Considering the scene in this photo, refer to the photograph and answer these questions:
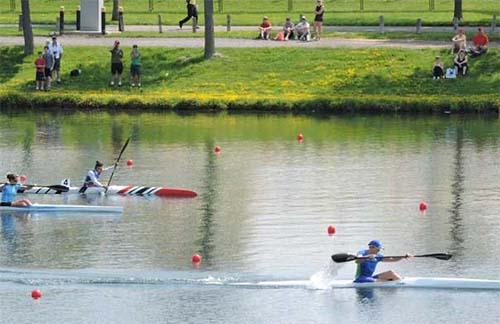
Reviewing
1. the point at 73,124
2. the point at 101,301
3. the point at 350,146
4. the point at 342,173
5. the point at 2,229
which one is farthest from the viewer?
the point at 73,124

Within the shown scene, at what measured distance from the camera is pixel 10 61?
70250 mm

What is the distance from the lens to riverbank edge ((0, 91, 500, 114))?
204ft

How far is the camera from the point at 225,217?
41.6m

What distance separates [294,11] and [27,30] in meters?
24.7

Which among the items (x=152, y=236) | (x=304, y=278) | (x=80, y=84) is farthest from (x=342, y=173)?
(x=80, y=84)

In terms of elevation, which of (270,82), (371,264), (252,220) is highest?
(270,82)

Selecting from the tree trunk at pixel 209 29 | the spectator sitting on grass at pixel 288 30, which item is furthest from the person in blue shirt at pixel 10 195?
the spectator sitting on grass at pixel 288 30

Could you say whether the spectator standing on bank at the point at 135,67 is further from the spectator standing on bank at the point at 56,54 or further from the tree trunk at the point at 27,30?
the tree trunk at the point at 27,30

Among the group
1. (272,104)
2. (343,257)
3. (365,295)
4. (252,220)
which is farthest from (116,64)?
(365,295)

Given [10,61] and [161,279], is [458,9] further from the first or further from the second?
[161,279]

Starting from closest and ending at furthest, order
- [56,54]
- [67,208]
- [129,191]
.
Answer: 1. [67,208]
2. [129,191]
3. [56,54]

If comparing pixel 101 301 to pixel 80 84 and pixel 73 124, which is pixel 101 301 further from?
pixel 80 84

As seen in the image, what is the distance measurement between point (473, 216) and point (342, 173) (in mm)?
8186

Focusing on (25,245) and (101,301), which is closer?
(101,301)
